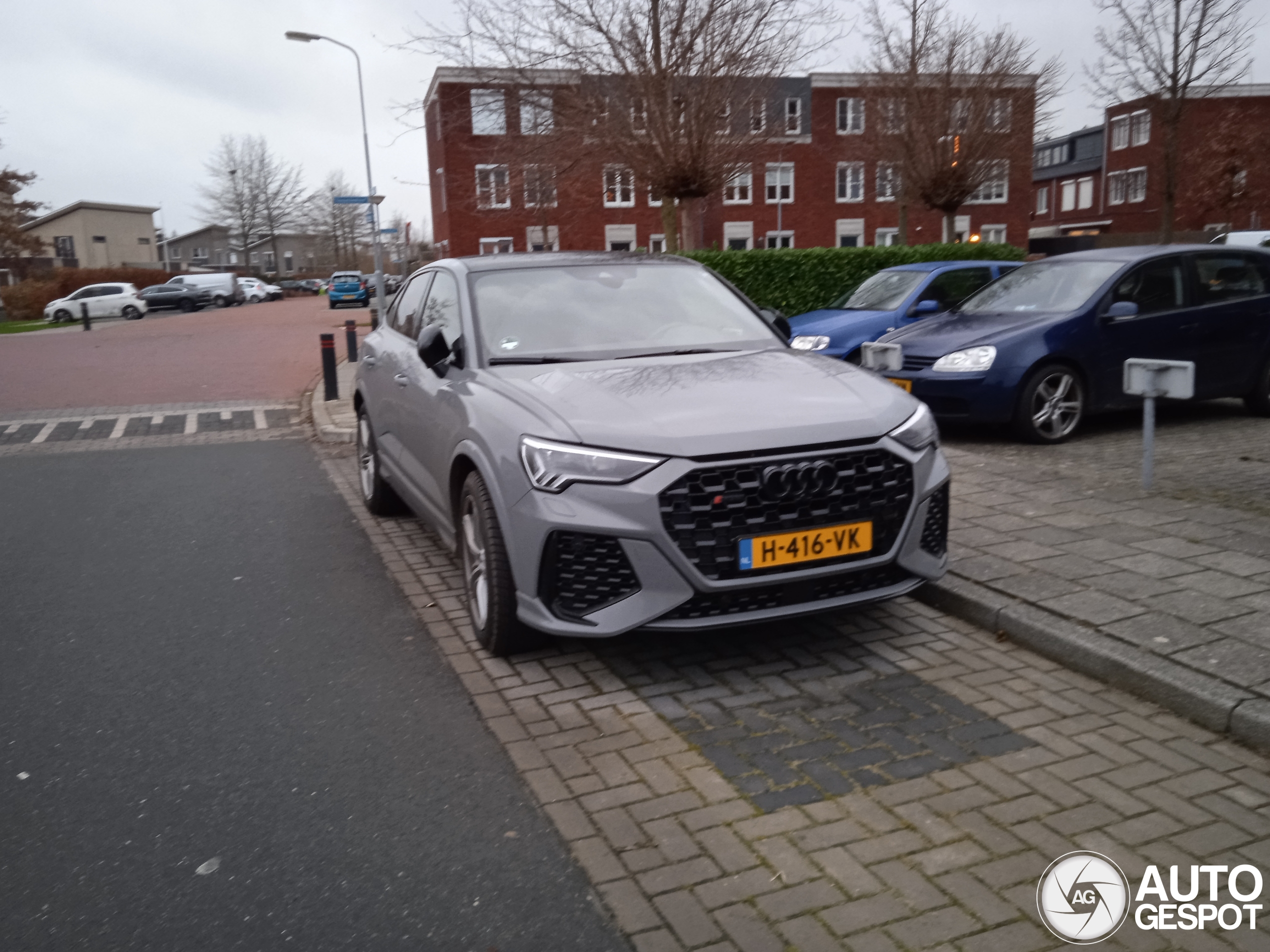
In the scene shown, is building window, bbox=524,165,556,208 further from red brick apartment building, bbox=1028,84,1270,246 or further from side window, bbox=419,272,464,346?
side window, bbox=419,272,464,346

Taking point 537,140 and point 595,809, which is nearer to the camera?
point 595,809

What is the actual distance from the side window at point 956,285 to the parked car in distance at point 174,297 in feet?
143

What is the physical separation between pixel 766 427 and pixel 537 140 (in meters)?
16.6

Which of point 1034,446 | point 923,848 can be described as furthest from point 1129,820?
point 1034,446

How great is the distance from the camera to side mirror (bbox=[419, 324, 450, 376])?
5.21 metres

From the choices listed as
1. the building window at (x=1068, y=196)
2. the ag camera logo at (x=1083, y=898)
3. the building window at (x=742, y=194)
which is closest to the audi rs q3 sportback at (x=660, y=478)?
the ag camera logo at (x=1083, y=898)

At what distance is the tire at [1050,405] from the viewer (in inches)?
336

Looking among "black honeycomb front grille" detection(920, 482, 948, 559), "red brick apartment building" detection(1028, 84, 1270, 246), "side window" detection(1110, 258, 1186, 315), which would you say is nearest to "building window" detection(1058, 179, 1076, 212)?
"red brick apartment building" detection(1028, 84, 1270, 246)

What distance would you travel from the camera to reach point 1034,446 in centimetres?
855

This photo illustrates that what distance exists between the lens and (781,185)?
175 ft

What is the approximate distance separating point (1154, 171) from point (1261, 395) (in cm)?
3551

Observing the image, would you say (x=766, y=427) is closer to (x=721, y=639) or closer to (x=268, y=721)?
(x=721, y=639)

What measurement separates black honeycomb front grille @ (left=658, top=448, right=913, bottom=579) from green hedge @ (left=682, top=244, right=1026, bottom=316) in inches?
542

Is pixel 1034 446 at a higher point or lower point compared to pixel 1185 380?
lower
